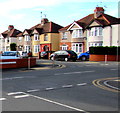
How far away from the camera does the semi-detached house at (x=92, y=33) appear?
110 ft

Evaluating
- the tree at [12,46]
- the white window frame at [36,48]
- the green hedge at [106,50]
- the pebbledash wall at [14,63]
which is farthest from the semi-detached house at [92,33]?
the tree at [12,46]

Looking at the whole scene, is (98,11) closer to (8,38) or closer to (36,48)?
(36,48)

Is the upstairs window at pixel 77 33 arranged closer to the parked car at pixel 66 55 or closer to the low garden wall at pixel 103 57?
the parked car at pixel 66 55

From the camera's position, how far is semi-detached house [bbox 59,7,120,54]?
3366 centimetres

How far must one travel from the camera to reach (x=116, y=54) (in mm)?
28406

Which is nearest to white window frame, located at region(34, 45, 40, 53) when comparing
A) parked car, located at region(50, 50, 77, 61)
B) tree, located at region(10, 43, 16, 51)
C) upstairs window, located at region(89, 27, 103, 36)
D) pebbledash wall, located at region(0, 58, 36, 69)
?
tree, located at region(10, 43, 16, 51)

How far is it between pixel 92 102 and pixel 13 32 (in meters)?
57.9

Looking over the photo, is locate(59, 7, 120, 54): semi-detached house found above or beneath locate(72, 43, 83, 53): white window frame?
above

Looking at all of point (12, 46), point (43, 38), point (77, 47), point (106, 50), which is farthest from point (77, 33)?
point (12, 46)

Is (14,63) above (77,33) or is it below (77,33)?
below

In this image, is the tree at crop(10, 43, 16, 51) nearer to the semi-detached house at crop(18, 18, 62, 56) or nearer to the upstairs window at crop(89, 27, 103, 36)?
the semi-detached house at crop(18, 18, 62, 56)

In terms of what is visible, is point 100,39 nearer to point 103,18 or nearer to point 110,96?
point 103,18

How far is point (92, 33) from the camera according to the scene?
3600cm

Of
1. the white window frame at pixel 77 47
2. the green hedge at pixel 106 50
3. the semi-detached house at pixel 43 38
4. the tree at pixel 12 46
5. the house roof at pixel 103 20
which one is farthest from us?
the tree at pixel 12 46
